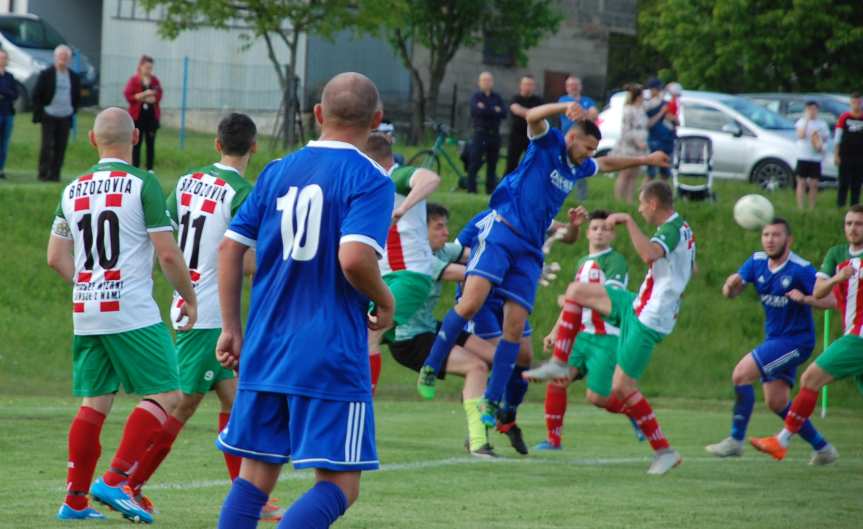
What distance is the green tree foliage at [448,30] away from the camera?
38938 millimetres

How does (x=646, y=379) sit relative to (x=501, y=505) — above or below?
below

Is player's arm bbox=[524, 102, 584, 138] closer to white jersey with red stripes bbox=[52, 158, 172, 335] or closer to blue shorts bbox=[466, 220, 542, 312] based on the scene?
blue shorts bbox=[466, 220, 542, 312]

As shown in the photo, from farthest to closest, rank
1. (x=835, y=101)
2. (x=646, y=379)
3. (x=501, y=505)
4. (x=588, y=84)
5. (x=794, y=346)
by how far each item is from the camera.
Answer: (x=588, y=84)
(x=835, y=101)
(x=646, y=379)
(x=794, y=346)
(x=501, y=505)

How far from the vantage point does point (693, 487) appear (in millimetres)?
9805

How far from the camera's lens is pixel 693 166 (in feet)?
77.5

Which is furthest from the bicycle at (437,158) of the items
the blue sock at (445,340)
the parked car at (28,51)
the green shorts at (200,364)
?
the green shorts at (200,364)

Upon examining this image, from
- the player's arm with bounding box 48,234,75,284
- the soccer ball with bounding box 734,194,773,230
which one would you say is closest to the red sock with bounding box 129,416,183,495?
the player's arm with bounding box 48,234,75,284

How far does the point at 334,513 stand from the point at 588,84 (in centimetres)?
4299

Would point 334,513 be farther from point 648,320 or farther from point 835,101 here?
point 835,101

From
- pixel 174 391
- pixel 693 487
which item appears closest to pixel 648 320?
pixel 693 487

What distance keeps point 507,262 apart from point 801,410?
2904mm

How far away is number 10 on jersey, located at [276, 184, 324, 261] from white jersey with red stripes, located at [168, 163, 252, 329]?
8.05ft

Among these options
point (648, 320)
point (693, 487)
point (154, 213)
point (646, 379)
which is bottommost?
point (646, 379)

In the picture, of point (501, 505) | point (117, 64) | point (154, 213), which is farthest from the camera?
point (117, 64)
